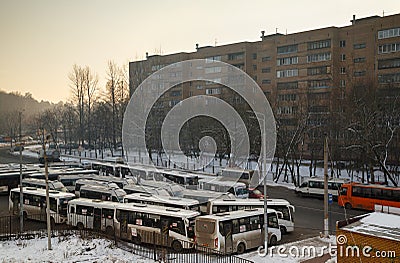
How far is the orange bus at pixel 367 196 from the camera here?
2431cm

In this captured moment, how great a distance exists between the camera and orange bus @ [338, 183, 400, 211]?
79.8 ft

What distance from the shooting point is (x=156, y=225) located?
1772 cm

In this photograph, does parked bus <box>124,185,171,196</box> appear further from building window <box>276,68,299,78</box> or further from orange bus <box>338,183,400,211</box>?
building window <box>276,68,299,78</box>

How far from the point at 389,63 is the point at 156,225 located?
132ft

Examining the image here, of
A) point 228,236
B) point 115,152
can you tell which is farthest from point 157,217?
point 115,152

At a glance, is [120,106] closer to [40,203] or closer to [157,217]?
[40,203]

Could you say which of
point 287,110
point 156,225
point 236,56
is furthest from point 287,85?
point 156,225

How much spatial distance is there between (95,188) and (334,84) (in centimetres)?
3392

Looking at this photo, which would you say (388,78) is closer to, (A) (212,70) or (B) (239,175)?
(B) (239,175)

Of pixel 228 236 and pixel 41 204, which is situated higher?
pixel 41 204

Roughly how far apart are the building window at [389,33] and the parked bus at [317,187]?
85.0ft

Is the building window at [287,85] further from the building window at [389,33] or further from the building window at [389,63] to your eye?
the building window at [389,33]

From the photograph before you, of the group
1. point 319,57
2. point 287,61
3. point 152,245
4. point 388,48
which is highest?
point 287,61

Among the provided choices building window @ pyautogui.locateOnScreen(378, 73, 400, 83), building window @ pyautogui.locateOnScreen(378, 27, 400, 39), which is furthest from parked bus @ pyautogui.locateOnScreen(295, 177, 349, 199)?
building window @ pyautogui.locateOnScreen(378, 27, 400, 39)
